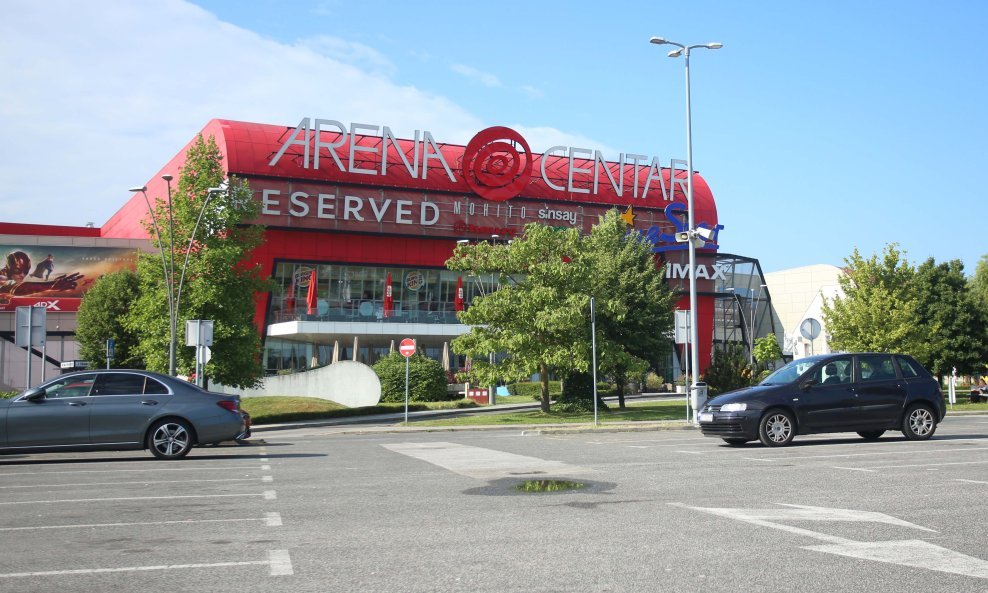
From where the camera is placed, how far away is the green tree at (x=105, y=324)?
57781 mm

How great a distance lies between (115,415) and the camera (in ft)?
50.1

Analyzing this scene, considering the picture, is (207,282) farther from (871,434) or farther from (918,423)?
(918,423)

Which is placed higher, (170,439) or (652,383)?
(652,383)

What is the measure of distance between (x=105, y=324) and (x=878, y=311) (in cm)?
4474

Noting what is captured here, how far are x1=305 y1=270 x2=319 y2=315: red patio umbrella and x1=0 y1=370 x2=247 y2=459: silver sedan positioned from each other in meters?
51.0

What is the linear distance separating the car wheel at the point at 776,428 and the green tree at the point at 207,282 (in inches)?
1058

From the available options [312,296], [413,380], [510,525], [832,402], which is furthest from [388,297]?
[510,525]

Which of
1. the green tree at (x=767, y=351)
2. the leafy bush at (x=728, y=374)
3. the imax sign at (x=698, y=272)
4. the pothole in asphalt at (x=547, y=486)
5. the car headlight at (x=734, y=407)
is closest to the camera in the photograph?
the pothole in asphalt at (x=547, y=486)

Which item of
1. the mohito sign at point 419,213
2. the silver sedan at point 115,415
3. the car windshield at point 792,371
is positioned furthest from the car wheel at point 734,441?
the mohito sign at point 419,213

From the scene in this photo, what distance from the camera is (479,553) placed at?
6582mm

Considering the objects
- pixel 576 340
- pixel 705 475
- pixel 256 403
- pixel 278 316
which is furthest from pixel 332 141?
pixel 705 475

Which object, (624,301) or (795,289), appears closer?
(624,301)

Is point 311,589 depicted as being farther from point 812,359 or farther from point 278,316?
point 278,316

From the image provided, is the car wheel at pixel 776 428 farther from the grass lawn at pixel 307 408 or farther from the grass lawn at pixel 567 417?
the grass lawn at pixel 307 408
